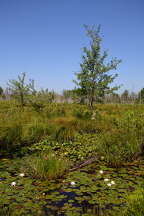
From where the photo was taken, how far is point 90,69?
10.4 metres

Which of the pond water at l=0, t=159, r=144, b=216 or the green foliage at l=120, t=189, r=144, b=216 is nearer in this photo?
the green foliage at l=120, t=189, r=144, b=216

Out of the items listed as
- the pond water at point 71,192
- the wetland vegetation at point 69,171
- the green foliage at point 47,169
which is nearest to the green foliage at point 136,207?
the wetland vegetation at point 69,171

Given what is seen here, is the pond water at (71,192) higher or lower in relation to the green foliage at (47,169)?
lower

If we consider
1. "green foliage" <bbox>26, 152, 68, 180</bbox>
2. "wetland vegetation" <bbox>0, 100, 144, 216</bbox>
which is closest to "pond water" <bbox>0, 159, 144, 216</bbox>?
"wetland vegetation" <bbox>0, 100, 144, 216</bbox>

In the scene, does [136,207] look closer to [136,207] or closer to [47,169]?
[136,207]

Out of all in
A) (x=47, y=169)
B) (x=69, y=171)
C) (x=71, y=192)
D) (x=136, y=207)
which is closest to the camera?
(x=136, y=207)

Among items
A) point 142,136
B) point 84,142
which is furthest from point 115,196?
point 84,142

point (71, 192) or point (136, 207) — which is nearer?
point (136, 207)

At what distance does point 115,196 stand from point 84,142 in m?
3.18

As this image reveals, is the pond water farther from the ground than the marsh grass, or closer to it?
closer to it

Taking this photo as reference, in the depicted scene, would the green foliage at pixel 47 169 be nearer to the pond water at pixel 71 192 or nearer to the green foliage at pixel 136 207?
the pond water at pixel 71 192

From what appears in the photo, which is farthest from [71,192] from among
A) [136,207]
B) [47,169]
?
[136,207]

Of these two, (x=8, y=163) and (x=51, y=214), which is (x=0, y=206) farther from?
(x=8, y=163)

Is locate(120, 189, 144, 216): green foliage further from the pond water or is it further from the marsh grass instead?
the pond water
